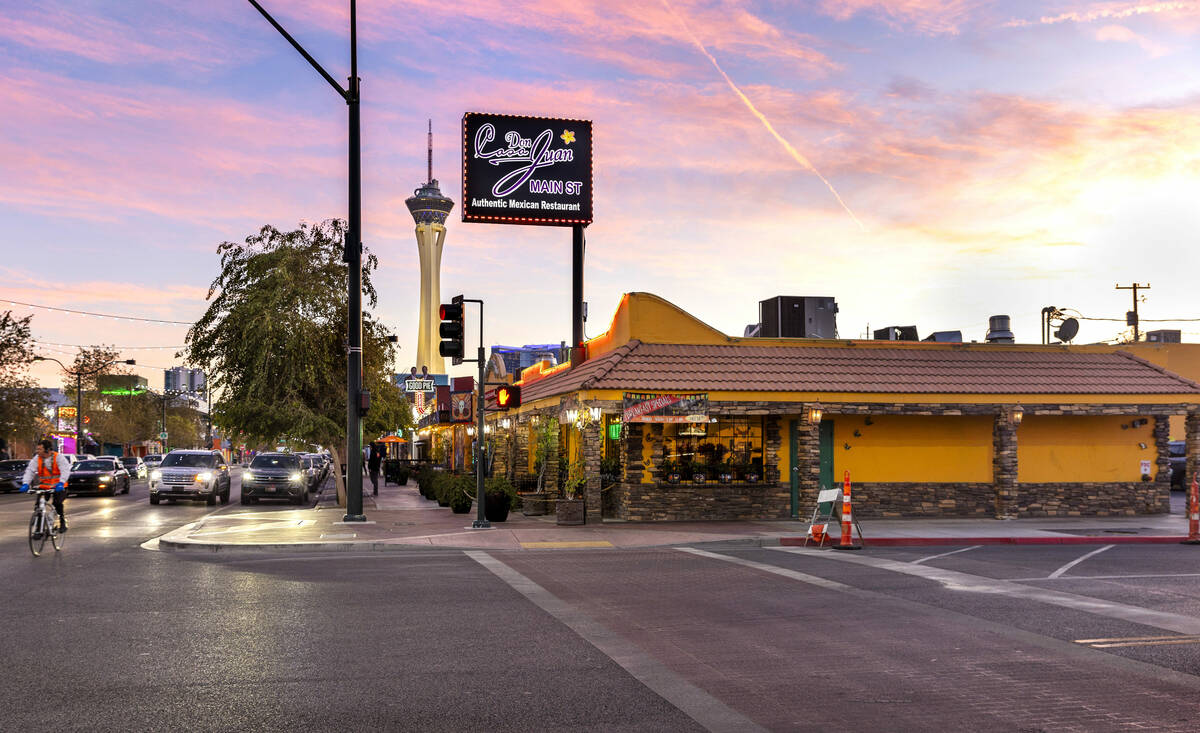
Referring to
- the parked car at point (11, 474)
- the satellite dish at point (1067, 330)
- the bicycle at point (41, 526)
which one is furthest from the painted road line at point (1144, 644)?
the parked car at point (11, 474)

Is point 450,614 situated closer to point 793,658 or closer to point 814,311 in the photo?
point 793,658

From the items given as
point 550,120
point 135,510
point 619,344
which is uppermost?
point 550,120

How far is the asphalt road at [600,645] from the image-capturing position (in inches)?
255

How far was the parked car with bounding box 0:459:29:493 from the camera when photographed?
142 feet

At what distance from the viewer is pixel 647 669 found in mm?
7754

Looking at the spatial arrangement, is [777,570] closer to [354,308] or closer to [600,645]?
[600,645]

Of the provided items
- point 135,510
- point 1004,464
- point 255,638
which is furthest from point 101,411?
point 255,638

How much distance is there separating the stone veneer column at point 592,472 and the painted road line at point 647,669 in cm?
966

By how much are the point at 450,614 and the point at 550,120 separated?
2140 centimetres

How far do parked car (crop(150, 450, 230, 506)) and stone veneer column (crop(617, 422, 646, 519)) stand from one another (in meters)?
16.0

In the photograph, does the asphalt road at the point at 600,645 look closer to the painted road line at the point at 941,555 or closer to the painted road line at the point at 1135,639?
the painted road line at the point at 1135,639

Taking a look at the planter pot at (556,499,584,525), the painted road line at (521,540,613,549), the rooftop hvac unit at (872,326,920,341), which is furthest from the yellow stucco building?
the painted road line at (521,540,613,549)

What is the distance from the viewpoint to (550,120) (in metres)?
29.3

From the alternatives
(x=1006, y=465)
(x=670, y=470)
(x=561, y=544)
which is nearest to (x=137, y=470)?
(x=670, y=470)
